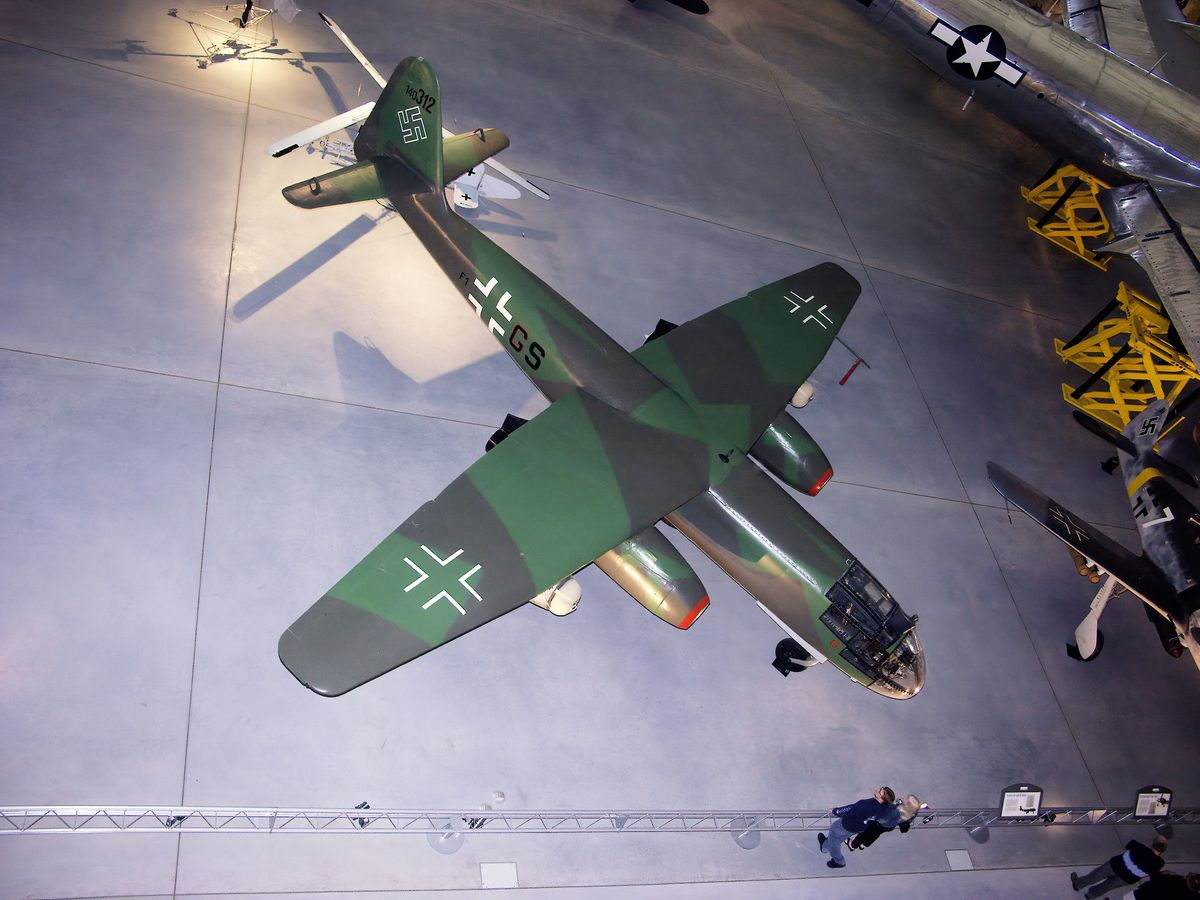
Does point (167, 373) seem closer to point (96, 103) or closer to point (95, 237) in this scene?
point (95, 237)

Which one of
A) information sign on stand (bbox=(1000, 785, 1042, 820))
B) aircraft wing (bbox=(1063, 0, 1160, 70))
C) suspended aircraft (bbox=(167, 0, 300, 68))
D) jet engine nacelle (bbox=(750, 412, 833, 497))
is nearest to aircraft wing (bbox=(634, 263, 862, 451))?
jet engine nacelle (bbox=(750, 412, 833, 497))

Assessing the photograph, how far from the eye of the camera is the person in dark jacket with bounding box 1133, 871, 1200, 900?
9.56 meters

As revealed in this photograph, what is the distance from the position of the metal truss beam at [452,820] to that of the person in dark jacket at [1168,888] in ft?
3.30

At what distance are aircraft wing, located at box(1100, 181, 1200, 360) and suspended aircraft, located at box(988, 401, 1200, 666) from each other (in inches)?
55.4

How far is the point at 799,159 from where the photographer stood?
17984 mm

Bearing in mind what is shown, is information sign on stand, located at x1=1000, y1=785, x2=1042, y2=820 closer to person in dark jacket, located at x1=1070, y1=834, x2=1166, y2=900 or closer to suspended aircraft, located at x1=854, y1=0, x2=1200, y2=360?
person in dark jacket, located at x1=1070, y1=834, x2=1166, y2=900

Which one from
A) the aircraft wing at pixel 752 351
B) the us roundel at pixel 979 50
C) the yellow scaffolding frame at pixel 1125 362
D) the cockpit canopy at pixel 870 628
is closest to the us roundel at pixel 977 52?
the us roundel at pixel 979 50

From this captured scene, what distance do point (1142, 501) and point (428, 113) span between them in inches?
449

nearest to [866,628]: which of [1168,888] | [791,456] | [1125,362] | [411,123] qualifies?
[791,456]

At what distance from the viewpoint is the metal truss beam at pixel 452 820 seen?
7.76m

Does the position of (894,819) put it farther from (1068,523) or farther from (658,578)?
(1068,523)

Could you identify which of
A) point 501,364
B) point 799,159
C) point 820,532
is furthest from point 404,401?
point 799,159

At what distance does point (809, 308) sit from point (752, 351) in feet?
4.74

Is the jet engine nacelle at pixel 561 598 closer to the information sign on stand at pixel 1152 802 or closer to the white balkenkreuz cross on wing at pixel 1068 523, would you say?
the white balkenkreuz cross on wing at pixel 1068 523
